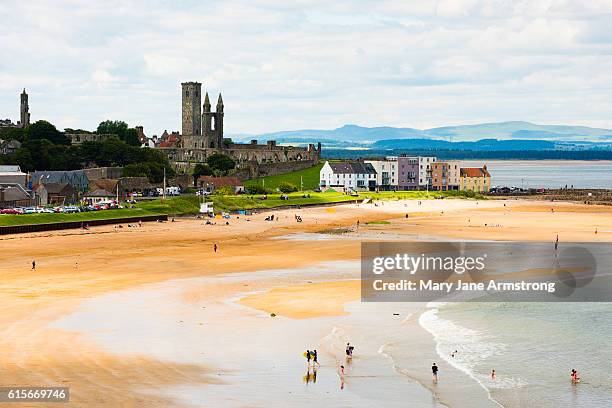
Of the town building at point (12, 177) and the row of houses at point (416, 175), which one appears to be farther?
the row of houses at point (416, 175)

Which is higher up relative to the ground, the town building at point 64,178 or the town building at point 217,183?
the town building at point 64,178

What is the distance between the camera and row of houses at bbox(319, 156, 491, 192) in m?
124

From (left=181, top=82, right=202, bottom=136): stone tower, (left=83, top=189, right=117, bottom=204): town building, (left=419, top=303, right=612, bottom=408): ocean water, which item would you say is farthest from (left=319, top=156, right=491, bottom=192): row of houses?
(left=419, top=303, right=612, bottom=408): ocean water

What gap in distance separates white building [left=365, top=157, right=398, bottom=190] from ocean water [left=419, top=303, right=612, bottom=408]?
9059 cm

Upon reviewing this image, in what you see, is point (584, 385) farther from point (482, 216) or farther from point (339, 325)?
point (482, 216)

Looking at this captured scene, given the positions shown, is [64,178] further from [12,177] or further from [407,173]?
[407,173]

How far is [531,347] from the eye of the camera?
2797 cm

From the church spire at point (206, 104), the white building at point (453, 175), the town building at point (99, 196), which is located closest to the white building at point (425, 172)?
the white building at point (453, 175)

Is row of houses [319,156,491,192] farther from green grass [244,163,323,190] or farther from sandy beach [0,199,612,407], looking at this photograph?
sandy beach [0,199,612,407]

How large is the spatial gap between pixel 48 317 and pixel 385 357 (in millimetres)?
11637

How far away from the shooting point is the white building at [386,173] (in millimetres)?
125250

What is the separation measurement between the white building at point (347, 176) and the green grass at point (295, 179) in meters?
1.31

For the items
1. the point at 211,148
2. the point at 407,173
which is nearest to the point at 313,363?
the point at 407,173

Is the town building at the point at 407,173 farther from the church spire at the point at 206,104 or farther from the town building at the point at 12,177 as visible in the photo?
the town building at the point at 12,177
